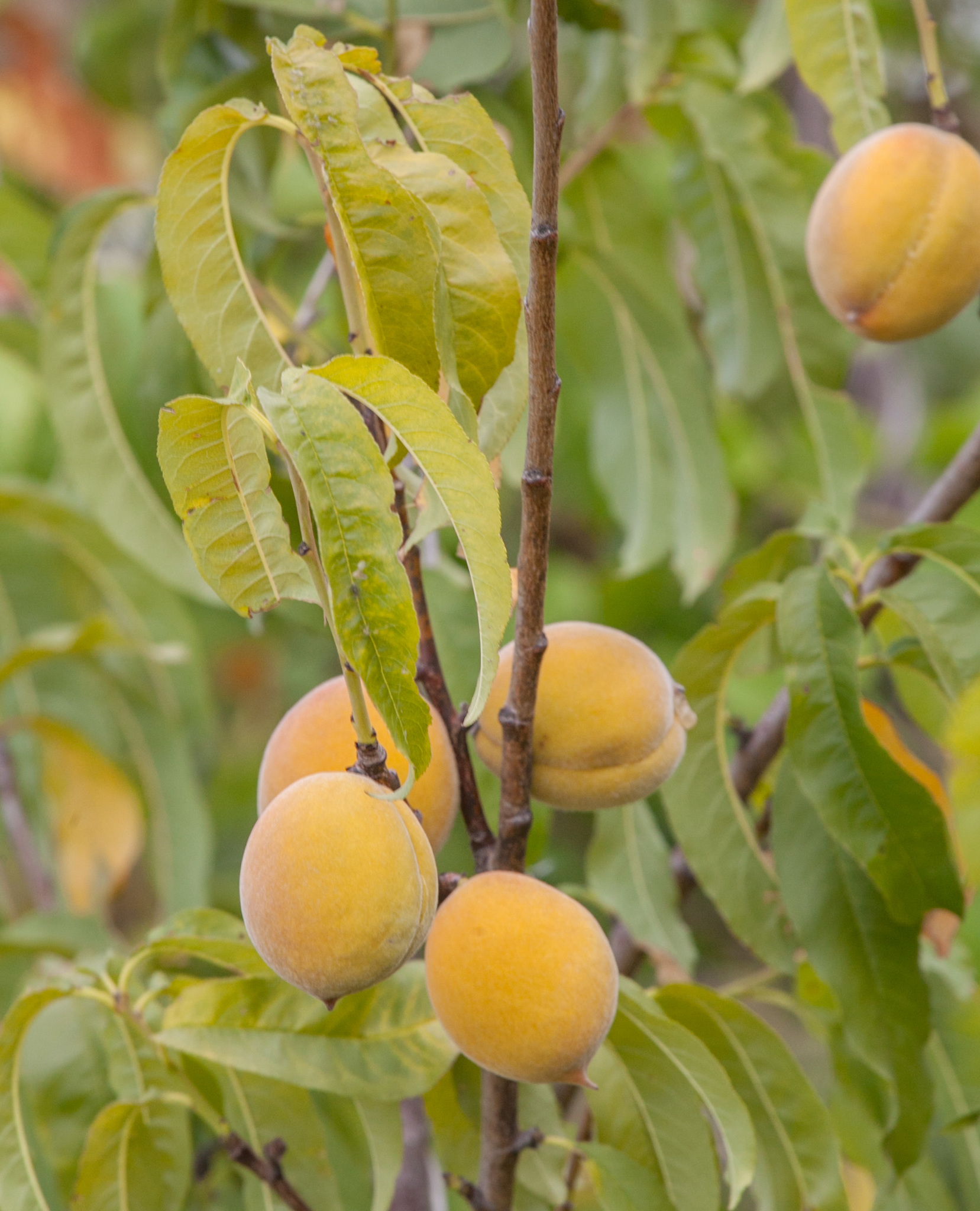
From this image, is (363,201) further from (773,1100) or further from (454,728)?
(773,1100)

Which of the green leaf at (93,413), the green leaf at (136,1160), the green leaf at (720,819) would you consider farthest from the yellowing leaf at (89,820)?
the green leaf at (720,819)

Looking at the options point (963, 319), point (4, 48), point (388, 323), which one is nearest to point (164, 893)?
point (388, 323)

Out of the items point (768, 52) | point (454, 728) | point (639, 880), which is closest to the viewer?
point (454, 728)

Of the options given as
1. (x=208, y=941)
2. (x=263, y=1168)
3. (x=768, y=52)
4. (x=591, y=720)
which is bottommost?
(x=263, y=1168)

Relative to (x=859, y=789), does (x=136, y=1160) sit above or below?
below

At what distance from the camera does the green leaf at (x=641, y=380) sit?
3.23 ft

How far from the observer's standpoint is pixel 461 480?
40cm

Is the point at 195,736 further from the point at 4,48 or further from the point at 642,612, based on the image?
the point at 4,48

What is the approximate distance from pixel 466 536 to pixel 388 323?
0.32 ft

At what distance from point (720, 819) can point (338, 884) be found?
1.13ft

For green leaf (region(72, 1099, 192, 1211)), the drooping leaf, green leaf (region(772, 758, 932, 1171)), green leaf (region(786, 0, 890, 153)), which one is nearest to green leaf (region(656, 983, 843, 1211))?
green leaf (region(772, 758, 932, 1171))

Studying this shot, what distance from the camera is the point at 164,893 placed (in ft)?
3.22

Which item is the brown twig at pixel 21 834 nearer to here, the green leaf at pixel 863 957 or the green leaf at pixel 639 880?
the green leaf at pixel 639 880

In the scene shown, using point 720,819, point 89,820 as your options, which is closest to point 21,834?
point 89,820
